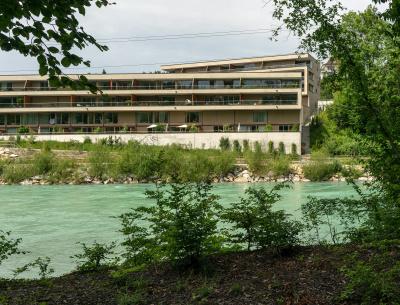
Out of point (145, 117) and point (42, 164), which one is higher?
point (145, 117)

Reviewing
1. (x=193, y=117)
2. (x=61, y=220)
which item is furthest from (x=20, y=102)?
(x=61, y=220)

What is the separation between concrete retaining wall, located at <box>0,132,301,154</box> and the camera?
48625mm

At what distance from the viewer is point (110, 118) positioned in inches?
2254

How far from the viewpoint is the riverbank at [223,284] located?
15.6 ft

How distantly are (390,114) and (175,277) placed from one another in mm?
3874

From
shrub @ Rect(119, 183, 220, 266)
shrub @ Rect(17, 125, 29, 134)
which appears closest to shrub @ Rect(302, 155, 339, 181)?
shrub @ Rect(119, 183, 220, 266)

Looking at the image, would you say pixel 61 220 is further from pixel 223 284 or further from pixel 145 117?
pixel 145 117

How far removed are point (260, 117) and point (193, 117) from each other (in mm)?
8998

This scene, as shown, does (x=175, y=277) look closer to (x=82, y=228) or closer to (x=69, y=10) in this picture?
(x=69, y=10)

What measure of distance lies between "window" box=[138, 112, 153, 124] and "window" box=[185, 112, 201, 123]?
5.00m

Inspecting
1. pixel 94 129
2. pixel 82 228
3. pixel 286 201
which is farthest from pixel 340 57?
pixel 94 129

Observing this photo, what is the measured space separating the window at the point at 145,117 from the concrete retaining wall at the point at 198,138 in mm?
6387

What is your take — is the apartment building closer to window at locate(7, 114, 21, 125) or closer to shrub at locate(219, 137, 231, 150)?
window at locate(7, 114, 21, 125)

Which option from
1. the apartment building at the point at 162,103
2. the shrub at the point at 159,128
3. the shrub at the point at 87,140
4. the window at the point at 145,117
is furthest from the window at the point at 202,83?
the shrub at the point at 87,140
